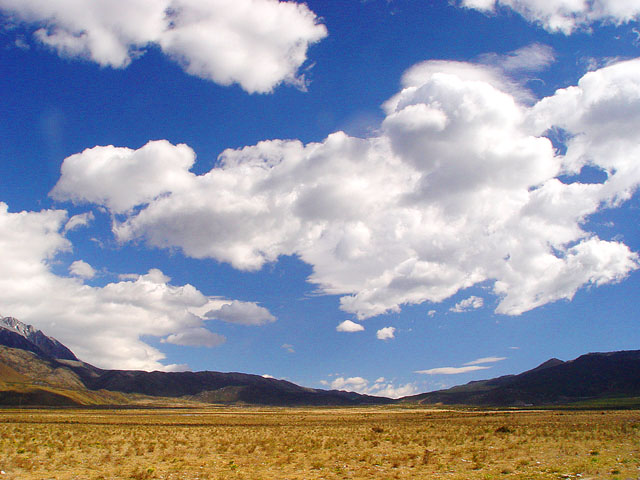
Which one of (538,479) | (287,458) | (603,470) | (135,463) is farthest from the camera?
(287,458)

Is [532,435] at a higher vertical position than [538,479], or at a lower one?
lower

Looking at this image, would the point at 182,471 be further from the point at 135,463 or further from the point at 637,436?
the point at 637,436

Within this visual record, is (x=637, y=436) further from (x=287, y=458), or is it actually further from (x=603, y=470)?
(x=287, y=458)

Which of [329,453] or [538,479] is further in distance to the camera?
[329,453]

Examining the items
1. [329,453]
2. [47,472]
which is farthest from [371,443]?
[47,472]

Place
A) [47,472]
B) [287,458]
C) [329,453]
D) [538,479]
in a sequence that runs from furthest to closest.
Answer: [329,453] < [287,458] < [47,472] < [538,479]

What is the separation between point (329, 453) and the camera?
3098 cm

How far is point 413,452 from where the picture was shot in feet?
99.7

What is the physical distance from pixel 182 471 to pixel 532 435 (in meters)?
32.5

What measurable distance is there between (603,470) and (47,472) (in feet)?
95.0

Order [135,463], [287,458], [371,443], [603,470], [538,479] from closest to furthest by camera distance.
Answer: [538,479]
[603,470]
[135,463]
[287,458]
[371,443]

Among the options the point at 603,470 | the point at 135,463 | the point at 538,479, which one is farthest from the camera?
the point at 135,463

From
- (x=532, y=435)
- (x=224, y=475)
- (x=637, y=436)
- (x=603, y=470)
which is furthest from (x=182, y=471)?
(x=637, y=436)

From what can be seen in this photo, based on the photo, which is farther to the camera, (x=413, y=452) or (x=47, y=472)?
(x=413, y=452)
